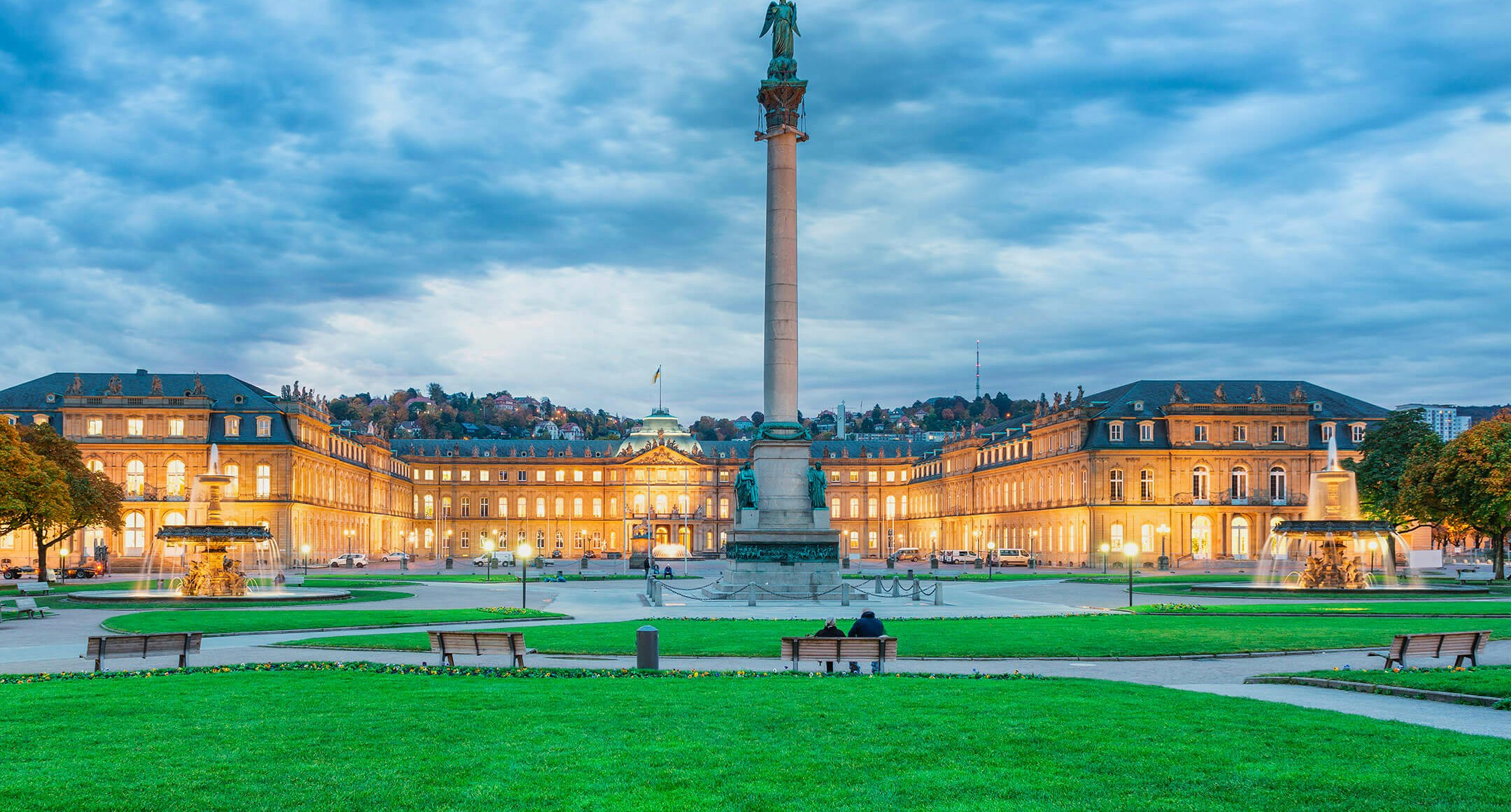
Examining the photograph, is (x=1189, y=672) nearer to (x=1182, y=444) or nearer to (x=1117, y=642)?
(x=1117, y=642)

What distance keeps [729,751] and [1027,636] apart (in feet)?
64.4

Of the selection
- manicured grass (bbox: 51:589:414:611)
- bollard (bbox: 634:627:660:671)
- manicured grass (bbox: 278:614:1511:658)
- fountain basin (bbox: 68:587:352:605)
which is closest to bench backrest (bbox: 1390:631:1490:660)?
manicured grass (bbox: 278:614:1511:658)

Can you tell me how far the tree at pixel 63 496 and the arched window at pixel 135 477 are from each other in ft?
98.5

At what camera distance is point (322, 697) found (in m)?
18.6

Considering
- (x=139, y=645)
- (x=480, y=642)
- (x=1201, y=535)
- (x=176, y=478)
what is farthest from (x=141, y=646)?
(x=1201, y=535)

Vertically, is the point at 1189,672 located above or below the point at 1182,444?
below

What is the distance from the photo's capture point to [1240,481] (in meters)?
116

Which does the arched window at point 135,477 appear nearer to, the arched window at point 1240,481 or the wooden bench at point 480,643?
the arched window at point 1240,481

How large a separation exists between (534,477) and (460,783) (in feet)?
558

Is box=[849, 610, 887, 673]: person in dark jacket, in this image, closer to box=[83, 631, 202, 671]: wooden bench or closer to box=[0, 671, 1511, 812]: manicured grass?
box=[0, 671, 1511, 812]: manicured grass

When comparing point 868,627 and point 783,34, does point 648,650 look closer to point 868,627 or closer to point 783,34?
point 868,627

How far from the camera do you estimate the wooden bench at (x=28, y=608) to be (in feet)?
132

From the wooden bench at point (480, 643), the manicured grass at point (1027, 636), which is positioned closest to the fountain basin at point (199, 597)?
the manicured grass at point (1027, 636)

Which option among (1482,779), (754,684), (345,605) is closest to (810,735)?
(754,684)
